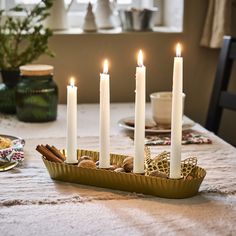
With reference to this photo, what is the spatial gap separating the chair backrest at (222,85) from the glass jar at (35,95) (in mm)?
581

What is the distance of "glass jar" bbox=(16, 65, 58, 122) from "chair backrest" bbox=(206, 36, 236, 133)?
58 centimetres

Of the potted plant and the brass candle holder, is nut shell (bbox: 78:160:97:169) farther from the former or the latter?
the potted plant

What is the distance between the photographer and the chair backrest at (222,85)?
2068mm

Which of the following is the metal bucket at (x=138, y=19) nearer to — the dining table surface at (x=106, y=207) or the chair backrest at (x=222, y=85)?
the chair backrest at (x=222, y=85)

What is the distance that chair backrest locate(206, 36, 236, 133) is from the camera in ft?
6.79

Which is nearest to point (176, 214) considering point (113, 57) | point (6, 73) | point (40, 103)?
point (40, 103)

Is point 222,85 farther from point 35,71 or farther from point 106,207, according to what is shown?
point 106,207

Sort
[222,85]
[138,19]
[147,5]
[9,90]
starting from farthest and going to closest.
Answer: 1. [147,5]
2. [138,19]
3. [222,85]
4. [9,90]

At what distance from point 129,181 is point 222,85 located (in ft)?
3.31

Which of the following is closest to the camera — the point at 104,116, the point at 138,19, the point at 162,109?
the point at 104,116

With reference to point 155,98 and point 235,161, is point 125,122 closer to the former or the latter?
point 155,98

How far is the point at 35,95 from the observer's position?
184 centimetres

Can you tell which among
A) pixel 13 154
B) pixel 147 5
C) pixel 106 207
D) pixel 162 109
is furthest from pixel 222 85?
pixel 106 207

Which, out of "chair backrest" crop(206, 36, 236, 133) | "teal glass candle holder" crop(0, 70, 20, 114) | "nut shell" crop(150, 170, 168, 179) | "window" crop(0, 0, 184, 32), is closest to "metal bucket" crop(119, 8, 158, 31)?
"window" crop(0, 0, 184, 32)
